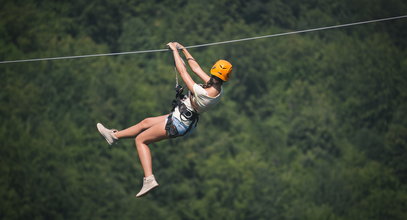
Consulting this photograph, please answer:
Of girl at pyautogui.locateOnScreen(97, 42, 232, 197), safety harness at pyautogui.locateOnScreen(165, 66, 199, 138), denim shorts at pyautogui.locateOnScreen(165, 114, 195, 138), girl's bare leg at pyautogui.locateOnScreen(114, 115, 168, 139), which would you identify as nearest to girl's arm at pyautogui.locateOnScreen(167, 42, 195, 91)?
girl at pyautogui.locateOnScreen(97, 42, 232, 197)

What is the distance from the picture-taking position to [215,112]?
42.9 m

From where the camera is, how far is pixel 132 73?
45.8 metres

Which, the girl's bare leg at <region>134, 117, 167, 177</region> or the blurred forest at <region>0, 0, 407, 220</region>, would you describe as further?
the blurred forest at <region>0, 0, 407, 220</region>

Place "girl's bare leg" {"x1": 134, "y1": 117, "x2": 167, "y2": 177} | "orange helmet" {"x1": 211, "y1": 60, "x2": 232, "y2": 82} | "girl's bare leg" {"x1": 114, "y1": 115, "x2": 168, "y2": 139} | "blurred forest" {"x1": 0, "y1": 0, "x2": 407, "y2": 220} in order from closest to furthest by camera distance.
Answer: "orange helmet" {"x1": 211, "y1": 60, "x2": 232, "y2": 82}, "girl's bare leg" {"x1": 134, "y1": 117, "x2": 167, "y2": 177}, "girl's bare leg" {"x1": 114, "y1": 115, "x2": 168, "y2": 139}, "blurred forest" {"x1": 0, "y1": 0, "x2": 407, "y2": 220}

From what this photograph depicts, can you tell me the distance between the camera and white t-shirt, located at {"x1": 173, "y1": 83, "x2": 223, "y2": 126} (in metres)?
8.52

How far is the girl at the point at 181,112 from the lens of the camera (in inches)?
335

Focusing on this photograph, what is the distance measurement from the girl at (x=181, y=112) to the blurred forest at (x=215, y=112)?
29.2m

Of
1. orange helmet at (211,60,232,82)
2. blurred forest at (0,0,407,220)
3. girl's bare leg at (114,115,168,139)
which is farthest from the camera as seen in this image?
blurred forest at (0,0,407,220)

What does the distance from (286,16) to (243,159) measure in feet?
49.2

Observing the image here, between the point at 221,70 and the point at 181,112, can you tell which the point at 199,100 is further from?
the point at 221,70

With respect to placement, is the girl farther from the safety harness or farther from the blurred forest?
the blurred forest

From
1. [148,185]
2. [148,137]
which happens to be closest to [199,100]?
[148,137]

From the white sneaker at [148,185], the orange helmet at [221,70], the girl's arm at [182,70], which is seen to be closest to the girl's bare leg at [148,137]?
the white sneaker at [148,185]

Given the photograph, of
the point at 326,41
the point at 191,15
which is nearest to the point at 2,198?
the point at 191,15
